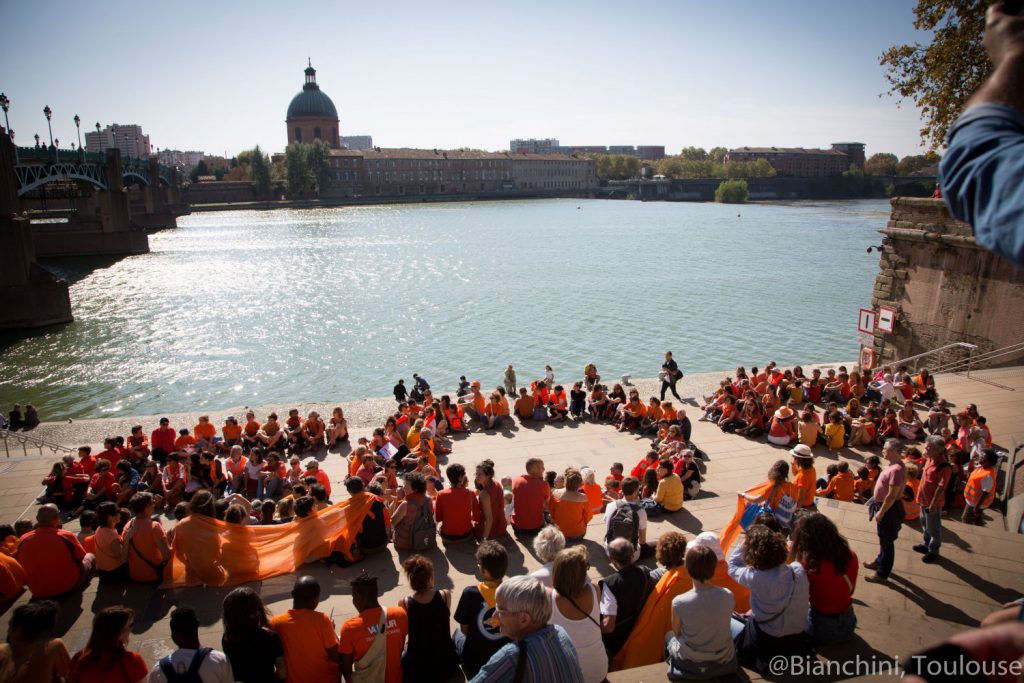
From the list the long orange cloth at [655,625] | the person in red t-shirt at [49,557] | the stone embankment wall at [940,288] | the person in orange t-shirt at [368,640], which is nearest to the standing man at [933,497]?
the long orange cloth at [655,625]

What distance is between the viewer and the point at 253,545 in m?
7.03

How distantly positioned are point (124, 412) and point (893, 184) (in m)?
181

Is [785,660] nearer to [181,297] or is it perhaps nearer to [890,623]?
[890,623]

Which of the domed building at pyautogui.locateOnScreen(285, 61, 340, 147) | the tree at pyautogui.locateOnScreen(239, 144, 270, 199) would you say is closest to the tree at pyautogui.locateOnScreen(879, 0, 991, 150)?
the tree at pyautogui.locateOnScreen(239, 144, 270, 199)

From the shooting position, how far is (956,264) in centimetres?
1772

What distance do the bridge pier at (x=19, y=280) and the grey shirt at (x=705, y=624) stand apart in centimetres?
3926

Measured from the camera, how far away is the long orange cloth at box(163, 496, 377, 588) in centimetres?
679

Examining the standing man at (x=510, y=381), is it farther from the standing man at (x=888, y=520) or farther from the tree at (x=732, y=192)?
the tree at (x=732, y=192)

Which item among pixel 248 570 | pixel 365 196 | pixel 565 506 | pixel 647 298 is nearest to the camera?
pixel 248 570

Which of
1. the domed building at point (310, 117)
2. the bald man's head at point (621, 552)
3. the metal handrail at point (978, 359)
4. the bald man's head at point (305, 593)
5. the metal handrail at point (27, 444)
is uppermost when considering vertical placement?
the domed building at point (310, 117)

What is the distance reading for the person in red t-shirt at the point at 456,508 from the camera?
24.6 feet

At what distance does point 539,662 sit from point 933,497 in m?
5.39

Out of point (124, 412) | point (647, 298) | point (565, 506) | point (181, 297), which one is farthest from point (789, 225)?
point (565, 506)

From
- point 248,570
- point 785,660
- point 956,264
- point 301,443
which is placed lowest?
point 301,443
